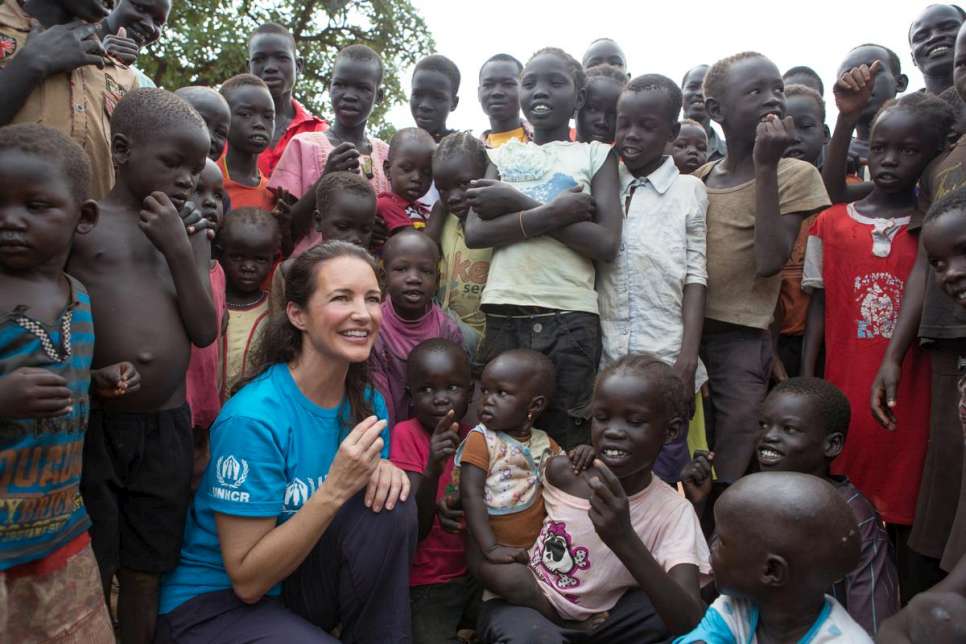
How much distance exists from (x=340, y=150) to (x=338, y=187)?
0.73 ft

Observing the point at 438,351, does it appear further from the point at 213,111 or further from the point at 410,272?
the point at 213,111

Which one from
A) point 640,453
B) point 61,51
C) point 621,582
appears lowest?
point 621,582

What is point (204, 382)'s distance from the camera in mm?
3123

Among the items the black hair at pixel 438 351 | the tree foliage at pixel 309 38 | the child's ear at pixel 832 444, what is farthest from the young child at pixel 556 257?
the tree foliage at pixel 309 38

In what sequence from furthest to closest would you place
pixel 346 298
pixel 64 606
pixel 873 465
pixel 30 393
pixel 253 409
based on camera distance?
pixel 873 465
pixel 346 298
pixel 253 409
pixel 64 606
pixel 30 393

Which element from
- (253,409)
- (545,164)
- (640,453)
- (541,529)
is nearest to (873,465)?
(640,453)

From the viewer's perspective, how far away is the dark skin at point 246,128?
165 inches

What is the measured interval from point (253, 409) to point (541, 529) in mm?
1147

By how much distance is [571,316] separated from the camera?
3.35 m

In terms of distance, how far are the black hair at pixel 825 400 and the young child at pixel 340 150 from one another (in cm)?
222

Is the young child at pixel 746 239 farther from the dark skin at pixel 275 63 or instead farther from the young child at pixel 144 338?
the dark skin at pixel 275 63

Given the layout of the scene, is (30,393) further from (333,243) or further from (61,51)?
(61,51)

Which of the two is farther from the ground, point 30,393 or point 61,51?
point 61,51

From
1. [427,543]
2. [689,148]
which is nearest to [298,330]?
[427,543]
